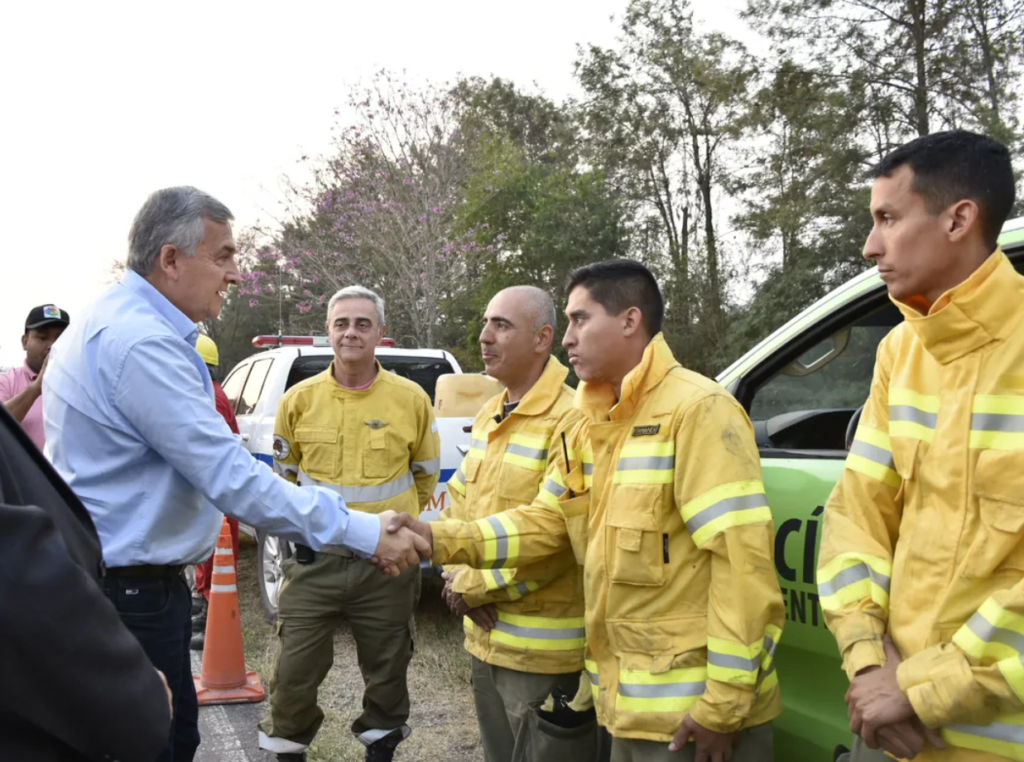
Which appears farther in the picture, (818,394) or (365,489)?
(365,489)

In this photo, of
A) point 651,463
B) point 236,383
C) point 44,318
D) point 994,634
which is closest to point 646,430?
point 651,463

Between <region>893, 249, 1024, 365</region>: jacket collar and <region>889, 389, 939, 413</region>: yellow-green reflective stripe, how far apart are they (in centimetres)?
12

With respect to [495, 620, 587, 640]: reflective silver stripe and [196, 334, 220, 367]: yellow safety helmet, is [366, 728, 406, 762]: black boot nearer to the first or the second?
[495, 620, 587, 640]: reflective silver stripe

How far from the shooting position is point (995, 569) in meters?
1.57

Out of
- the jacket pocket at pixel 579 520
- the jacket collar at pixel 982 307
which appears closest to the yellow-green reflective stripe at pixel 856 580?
the jacket collar at pixel 982 307

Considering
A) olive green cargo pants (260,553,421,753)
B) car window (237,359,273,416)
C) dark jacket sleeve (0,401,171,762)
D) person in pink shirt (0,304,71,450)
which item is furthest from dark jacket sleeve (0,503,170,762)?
car window (237,359,273,416)

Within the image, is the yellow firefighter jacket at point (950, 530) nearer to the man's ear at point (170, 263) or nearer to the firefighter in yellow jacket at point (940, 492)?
the firefighter in yellow jacket at point (940, 492)

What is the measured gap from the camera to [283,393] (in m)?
6.30

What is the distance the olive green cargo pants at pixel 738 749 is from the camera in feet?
7.13

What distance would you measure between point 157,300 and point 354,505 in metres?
1.70

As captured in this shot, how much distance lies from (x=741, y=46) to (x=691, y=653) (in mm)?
14843

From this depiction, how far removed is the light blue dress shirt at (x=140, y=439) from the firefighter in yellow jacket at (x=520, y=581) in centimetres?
80

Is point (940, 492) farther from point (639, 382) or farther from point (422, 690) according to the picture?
point (422, 690)

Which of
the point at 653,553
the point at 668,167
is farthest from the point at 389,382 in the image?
the point at 668,167
